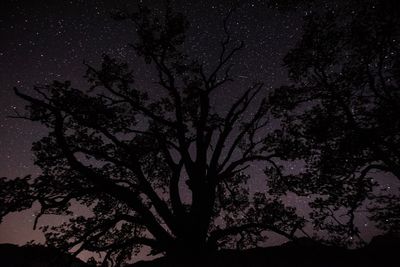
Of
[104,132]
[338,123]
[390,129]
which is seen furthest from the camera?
[104,132]

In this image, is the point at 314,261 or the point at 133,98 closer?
the point at 314,261

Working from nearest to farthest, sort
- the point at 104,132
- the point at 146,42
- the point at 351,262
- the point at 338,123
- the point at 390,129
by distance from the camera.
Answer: the point at 351,262 → the point at 390,129 → the point at 338,123 → the point at 104,132 → the point at 146,42

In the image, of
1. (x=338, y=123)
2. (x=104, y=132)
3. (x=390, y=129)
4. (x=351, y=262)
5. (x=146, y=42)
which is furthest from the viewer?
(x=146, y=42)

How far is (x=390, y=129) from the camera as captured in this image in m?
10.8

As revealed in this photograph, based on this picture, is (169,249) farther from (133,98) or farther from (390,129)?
(390,129)

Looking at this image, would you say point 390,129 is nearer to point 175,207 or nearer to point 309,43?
point 309,43

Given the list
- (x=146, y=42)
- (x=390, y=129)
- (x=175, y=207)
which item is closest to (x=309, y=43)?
(x=390, y=129)

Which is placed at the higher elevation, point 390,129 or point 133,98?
point 133,98

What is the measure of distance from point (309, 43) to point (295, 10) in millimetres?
1267

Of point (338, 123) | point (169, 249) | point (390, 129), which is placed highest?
point (338, 123)

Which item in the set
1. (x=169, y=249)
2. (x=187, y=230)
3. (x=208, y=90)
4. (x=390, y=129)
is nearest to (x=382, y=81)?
(x=390, y=129)

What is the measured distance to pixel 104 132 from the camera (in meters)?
12.8

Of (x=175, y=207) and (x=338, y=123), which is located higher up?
(x=338, y=123)

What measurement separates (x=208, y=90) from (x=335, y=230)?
25.5ft
